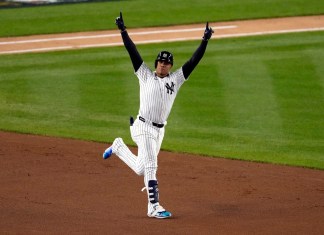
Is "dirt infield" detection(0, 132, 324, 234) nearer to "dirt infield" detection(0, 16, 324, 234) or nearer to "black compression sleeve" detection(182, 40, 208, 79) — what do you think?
"dirt infield" detection(0, 16, 324, 234)

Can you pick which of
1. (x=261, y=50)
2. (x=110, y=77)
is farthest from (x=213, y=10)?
(x=110, y=77)

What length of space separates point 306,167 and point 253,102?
3707 millimetres

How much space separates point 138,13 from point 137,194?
13986mm

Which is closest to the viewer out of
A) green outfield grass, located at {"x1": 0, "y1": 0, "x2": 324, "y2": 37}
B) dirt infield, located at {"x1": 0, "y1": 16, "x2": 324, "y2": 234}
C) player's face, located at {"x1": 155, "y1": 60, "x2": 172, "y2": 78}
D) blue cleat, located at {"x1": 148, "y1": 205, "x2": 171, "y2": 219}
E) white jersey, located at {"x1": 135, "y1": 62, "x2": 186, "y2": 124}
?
dirt infield, located at {"x1": 0, "y1": 16, "x2": 324, "y2": 234}

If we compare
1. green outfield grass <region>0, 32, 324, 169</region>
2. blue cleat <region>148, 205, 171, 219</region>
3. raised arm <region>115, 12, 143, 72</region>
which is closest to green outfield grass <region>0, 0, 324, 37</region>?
green outfield grass <region>0, 32, 324, 169</region>

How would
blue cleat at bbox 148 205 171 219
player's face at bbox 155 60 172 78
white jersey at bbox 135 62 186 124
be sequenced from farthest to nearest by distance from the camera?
white jersey at bbox 135 62 186 124
player's face at bbox 155 60 172 78
blue cleat at bbox 148 205 171 219

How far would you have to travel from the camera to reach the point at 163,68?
1159cm

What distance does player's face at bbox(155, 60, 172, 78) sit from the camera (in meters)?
11.5

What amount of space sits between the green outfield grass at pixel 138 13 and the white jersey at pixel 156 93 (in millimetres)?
13064

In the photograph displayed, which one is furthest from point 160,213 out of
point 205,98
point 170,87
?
point 205,98

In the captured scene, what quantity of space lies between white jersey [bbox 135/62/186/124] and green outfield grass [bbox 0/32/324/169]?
3.49 metres

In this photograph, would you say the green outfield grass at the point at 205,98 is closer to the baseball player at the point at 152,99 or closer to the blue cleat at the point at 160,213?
the baseball player at the point at 152,99

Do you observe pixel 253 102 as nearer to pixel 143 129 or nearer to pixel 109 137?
pixel 109 137

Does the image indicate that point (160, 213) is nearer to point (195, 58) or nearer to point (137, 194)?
point (137, 194)
